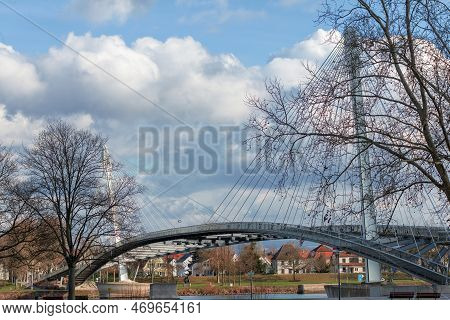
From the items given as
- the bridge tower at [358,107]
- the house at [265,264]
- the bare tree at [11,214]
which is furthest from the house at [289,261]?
the bridge tower at [358,107]

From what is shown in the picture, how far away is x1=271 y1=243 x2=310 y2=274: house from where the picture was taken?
15412 centimetres

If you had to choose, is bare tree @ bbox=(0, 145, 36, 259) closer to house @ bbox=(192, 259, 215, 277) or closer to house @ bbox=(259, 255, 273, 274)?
house @ bbox=(259, 255, 273, 274)

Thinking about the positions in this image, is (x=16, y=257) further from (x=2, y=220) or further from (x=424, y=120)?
(x=424, y=120)

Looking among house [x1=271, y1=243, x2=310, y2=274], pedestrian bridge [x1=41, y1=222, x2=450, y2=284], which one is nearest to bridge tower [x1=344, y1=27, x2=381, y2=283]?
pedestrian bridge [x1=41, y1=222, x2=450, y2=284]

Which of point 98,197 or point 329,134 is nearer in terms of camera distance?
point 329,134

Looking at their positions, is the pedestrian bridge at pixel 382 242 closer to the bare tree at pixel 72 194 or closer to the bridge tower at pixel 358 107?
the bare tree at pixel 72 194

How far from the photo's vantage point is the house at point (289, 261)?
15412 centimetres

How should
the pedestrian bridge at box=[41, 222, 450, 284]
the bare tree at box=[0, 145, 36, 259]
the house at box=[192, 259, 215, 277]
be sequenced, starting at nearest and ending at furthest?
the bare tree at box=[0, 145, 36, 259] < the pedestrian bridge at box=[41, 222, 450, 284] < the house at box=[192, 259, 215, 277]

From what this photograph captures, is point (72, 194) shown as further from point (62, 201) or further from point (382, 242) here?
point (382, 242)

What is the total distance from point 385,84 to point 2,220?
112ft

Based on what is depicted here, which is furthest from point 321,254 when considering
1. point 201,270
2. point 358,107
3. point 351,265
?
point 358,107
